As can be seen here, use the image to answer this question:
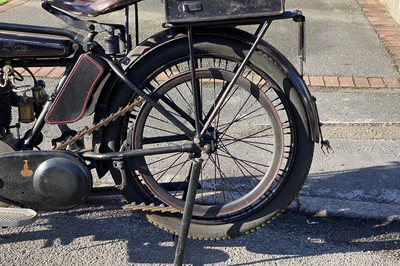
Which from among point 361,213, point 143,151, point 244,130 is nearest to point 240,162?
point 244,130

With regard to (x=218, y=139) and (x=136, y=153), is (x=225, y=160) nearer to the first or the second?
(x=218, y=139)

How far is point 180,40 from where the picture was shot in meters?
3.04

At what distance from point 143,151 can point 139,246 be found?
635 millimetres

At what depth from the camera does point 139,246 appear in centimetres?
346

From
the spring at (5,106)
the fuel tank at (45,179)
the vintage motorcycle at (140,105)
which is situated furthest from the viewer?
the spring at (5,106)

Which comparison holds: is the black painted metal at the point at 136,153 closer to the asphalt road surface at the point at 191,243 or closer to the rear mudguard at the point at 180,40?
the rear mudguard at the point at 180,40

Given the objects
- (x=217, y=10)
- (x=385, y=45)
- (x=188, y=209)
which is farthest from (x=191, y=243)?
(x=385, y=45)

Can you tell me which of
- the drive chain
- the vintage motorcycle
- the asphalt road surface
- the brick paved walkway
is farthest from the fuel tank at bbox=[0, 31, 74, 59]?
the brick paved walkway

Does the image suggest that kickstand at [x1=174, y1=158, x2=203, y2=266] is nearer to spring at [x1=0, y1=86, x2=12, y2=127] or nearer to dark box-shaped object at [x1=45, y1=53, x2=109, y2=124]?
dark box-shaped object at [x1=45, y1=53, x2=109, y2=124]

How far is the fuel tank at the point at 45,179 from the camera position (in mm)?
3105

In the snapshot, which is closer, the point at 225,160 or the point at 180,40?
the point at 180,40

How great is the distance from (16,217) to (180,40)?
46.4 inches

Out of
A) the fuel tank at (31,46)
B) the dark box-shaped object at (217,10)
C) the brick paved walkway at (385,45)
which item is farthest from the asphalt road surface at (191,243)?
the brick paved walkway at (385,45)

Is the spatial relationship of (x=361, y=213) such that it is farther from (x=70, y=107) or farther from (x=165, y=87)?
(x=70, y=107)
